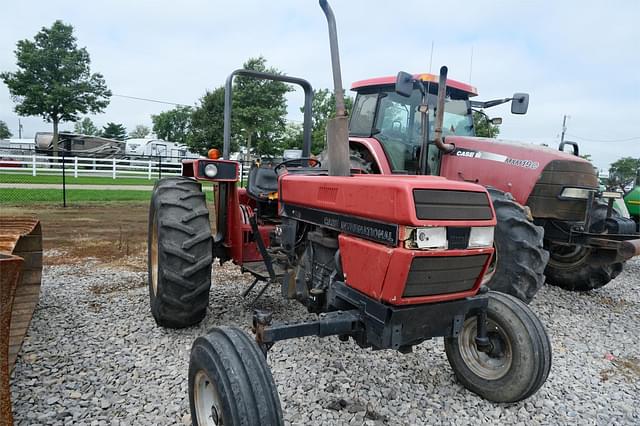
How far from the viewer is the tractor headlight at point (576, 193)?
4.24m

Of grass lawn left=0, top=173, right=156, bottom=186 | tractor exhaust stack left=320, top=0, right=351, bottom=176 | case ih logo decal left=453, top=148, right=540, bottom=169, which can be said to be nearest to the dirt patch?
tractor exhaust stack left=320, top=0, right=351, bottom=176

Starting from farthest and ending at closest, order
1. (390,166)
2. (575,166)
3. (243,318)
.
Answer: (390,166) → (575,166) → (243,318)

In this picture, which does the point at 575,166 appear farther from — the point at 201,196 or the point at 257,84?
the point at 257,84

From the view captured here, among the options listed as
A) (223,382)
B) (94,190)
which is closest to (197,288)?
(223,382)

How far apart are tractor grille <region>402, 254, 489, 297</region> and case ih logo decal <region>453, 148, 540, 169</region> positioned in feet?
8.17

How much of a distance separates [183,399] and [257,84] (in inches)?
975

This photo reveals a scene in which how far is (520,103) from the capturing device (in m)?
4.92

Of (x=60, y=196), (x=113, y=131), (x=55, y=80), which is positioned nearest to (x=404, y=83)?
(x=60, y=196)

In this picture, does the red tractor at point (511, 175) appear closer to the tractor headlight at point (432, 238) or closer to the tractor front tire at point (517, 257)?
A: the tractor front tire at point (517, 257)

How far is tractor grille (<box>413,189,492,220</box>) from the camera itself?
6.44 ft

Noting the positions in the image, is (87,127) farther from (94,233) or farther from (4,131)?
(94,233)

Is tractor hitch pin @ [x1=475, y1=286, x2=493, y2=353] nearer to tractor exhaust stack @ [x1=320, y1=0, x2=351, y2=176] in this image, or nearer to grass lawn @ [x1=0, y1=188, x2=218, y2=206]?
tractor exhaust stack @ [x1=320, y1=0, x2=351, y2=176]

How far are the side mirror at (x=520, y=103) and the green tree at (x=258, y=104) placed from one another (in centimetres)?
2070

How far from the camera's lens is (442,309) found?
2193 mm
